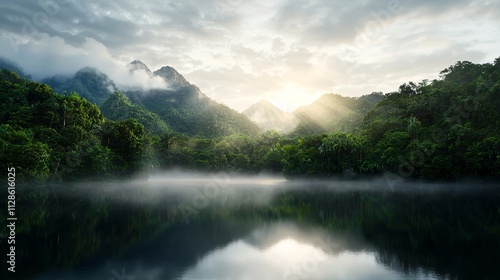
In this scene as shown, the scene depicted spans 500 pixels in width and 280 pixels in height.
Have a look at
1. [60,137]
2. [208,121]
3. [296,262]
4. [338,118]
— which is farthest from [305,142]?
[208,121]

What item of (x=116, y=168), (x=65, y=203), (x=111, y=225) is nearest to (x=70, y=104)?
(x=116, y=168)

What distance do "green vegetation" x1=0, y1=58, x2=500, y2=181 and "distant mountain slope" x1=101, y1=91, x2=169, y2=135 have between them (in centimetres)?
3296

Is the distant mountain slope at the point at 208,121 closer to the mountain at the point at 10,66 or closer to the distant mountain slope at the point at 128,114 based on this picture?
the distant mountain slope at the point at 128,114

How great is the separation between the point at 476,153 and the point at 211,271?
5882 cm

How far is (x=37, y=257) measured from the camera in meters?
15.6

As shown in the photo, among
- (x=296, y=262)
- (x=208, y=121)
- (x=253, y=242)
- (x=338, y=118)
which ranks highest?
(x=208, y=121)

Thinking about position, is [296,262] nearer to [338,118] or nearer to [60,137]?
[60,137]

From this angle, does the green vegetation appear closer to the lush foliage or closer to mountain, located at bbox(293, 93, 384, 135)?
the lush foliage

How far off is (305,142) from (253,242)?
229ft

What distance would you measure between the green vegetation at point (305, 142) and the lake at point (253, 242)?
29860 millimetres

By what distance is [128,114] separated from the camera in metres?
140

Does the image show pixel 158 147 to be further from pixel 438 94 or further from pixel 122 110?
pixel 438 94

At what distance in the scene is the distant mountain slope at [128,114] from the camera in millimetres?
140000

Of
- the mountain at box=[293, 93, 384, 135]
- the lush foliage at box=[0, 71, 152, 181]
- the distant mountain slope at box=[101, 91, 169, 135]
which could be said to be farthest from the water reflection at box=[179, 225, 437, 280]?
the distant mountain slope at box=[101, 91, 169, 135]
